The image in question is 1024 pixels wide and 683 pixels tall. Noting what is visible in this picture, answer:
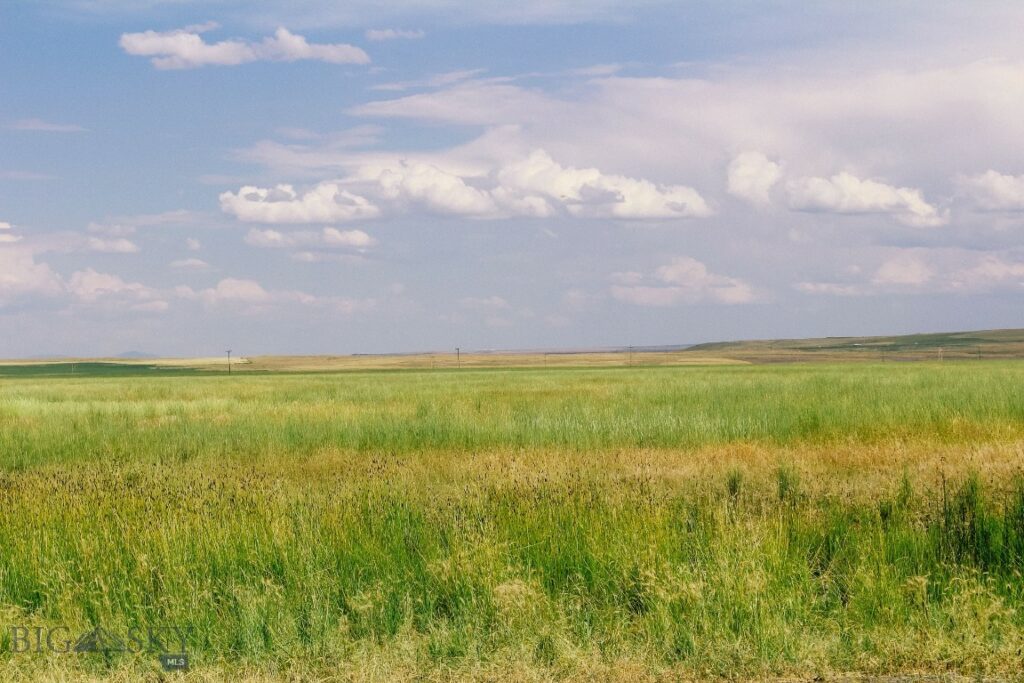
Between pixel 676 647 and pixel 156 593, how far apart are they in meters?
4.97

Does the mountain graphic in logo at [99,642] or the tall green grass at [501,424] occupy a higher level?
the tall green grass at [501,424]

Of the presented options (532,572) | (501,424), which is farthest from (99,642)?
(501,424)

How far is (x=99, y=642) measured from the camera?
7.75 m

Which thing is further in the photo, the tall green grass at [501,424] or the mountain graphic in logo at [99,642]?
the tall green grass at [501,424]

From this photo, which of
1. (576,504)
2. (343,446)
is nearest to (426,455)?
(343,446)

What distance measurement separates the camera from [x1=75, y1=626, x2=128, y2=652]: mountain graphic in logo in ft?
25.2

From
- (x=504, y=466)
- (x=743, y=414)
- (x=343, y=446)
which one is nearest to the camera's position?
(x=504, y=466)

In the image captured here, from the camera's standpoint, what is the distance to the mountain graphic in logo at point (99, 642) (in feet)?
25.2

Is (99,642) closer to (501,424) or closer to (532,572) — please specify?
(532,572)

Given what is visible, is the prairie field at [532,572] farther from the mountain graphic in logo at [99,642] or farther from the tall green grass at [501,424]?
the tall green grass at [501,424]

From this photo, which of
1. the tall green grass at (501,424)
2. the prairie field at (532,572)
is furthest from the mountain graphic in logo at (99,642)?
the tall green grass at (501,424)

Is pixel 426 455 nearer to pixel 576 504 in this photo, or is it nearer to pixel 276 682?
pixel 576 504

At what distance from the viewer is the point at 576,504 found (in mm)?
11320

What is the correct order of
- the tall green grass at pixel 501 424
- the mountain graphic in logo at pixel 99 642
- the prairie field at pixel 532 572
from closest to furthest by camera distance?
the prairie field at pixel 532 572
the mountain graphic in logo at pixel 99 642
the tall green grass at pixel 501 424
